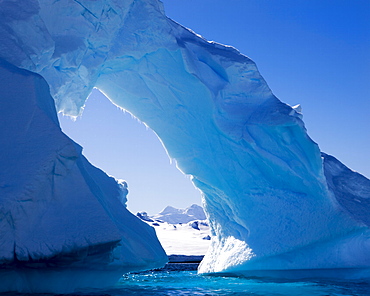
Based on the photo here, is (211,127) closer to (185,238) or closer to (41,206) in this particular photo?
(41,206)

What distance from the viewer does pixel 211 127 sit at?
970cm

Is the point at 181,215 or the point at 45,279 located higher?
the point at 181,215

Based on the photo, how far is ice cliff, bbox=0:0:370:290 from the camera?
6.32 m

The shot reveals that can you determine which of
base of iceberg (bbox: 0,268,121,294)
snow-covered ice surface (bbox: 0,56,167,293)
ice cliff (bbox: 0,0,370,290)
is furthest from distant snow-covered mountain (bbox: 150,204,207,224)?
snow-covered ice surface (bbox: 0,56,167,293)

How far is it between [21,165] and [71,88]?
12.3 feet

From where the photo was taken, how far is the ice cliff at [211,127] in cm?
632

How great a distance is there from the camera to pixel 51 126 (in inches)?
186

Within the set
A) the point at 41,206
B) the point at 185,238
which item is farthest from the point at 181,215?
the point at 41,206

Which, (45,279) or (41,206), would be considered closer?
(41,206)

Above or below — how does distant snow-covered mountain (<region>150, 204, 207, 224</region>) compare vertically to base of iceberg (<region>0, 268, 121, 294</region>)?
above

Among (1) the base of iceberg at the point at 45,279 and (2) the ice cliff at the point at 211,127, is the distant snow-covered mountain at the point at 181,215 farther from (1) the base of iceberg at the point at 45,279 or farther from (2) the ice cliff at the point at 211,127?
(1) the base of iceberg at the point at 45,279

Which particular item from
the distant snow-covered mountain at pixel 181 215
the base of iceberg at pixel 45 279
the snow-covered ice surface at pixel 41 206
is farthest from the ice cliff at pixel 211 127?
the distant snow-covered mountain at pixel 181 215

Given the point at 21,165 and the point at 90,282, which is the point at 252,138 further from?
the point at 21,165

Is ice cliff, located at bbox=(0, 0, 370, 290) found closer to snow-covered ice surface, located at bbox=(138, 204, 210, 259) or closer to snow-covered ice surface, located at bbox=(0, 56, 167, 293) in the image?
snow-covered ice surface, located at bbox=(0, 56, 167, 293)
